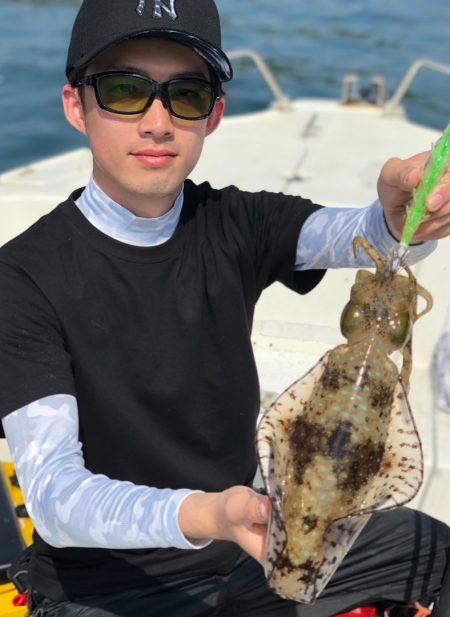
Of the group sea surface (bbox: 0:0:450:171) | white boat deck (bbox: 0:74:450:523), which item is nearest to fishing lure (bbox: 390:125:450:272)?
white boat deck (bbox: 0:74:450:523)

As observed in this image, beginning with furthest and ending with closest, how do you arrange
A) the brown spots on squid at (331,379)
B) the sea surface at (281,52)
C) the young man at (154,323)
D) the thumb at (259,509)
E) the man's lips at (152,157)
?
the sea surface at (281,52) → the man's lips at (152,157) → the young man at (154,323) → the brown spots on squid at (331,379) → the thumb at (259,509)

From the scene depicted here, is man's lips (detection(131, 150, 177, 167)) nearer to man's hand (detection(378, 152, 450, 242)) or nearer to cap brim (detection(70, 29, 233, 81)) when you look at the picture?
cap brim (detection(70, 29, 233, 81))

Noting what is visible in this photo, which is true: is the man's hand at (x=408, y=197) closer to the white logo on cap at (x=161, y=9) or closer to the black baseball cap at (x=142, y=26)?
the black baseball cap at (x=142, y=26)

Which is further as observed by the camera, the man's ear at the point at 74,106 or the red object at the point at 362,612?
the red object at the point at 362,612

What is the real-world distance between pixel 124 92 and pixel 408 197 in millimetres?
832

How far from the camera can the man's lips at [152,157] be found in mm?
2205

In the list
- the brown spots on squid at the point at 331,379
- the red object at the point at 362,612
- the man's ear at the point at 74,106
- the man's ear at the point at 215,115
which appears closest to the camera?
the brown spots on squid at the point at 331,379

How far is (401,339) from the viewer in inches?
69.5

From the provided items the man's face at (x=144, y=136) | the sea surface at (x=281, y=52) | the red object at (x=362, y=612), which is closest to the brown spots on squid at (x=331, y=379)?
the man's face at (x=144, y=136)

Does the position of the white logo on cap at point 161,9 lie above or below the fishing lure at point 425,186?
above

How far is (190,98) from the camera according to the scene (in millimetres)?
2213

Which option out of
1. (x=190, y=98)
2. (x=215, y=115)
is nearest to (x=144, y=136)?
(x=190, y=98)

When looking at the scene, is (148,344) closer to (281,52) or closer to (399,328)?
(399,328)

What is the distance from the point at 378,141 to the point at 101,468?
4.75m
